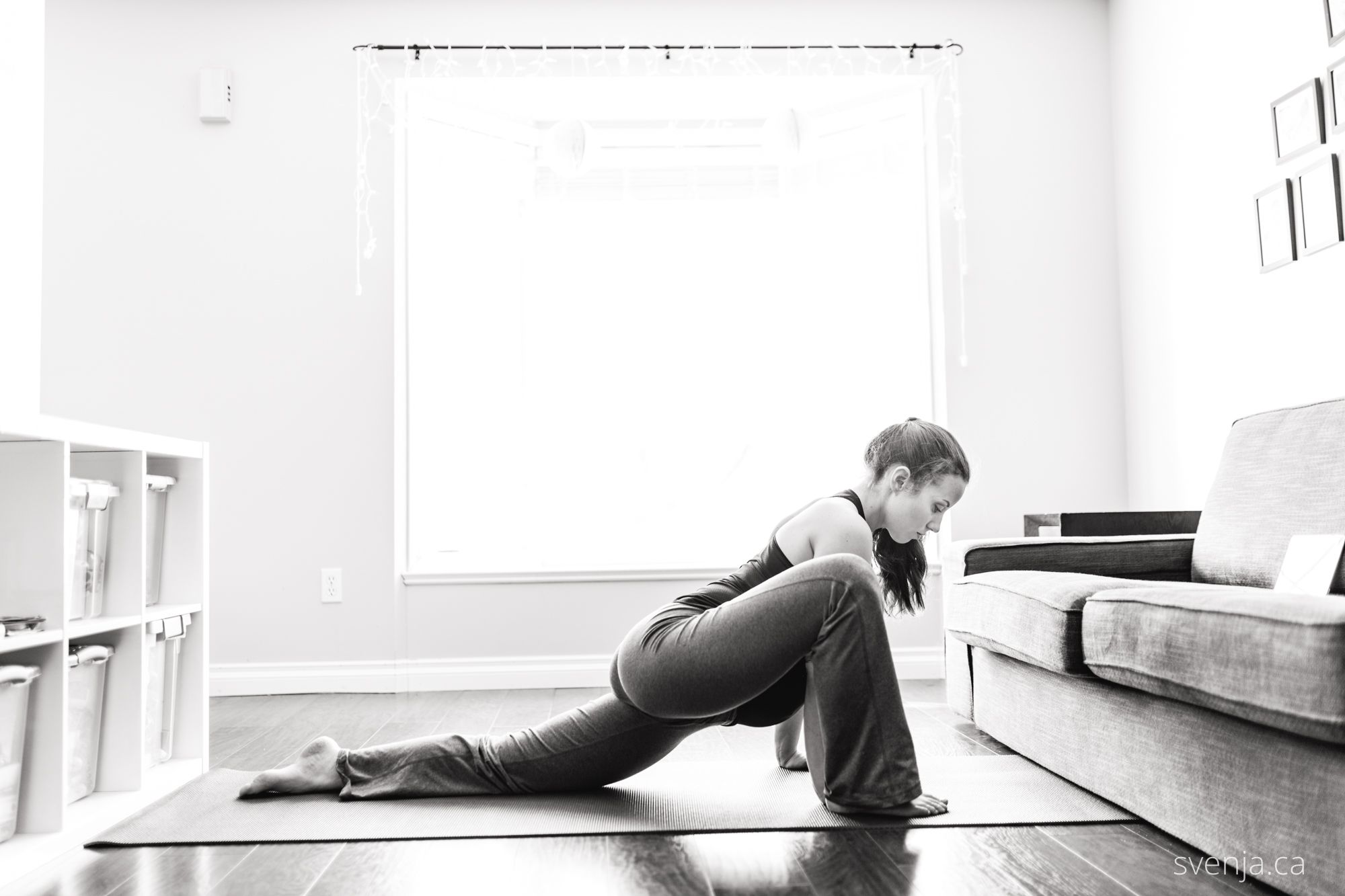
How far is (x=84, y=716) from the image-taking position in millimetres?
2090

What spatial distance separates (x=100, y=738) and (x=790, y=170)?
3178 millimetres

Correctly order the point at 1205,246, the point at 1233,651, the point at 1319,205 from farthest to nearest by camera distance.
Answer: the point at 1205,246
the point at 1319,205
the point at 1233,651

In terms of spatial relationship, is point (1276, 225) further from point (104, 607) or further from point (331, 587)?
point (331, 587)

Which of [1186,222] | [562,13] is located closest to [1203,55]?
[1186,222]

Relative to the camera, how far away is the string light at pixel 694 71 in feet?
13.0

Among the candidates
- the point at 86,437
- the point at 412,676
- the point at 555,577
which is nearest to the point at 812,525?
the point at 86,437

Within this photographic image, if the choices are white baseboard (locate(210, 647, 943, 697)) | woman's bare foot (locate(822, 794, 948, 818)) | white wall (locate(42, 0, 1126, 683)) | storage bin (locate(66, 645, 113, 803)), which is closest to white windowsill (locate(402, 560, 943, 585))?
white wall (locate(42, 0, 1126, 683))

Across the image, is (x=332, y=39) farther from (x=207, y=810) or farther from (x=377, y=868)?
(x=377, y=868)

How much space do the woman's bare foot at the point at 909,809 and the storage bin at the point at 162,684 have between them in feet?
4.71

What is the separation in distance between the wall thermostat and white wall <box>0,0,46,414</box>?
1.57 meters

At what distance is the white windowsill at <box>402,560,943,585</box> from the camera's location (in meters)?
3.87

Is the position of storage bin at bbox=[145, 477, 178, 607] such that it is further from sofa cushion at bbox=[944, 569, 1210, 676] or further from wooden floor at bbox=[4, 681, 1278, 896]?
sofa cushion at bbox=[944, 569, 1210, 676]

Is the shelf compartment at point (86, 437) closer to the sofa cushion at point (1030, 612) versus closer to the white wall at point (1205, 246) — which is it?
the sofa cushion at point (1030, 612)

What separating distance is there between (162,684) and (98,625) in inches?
16.1
